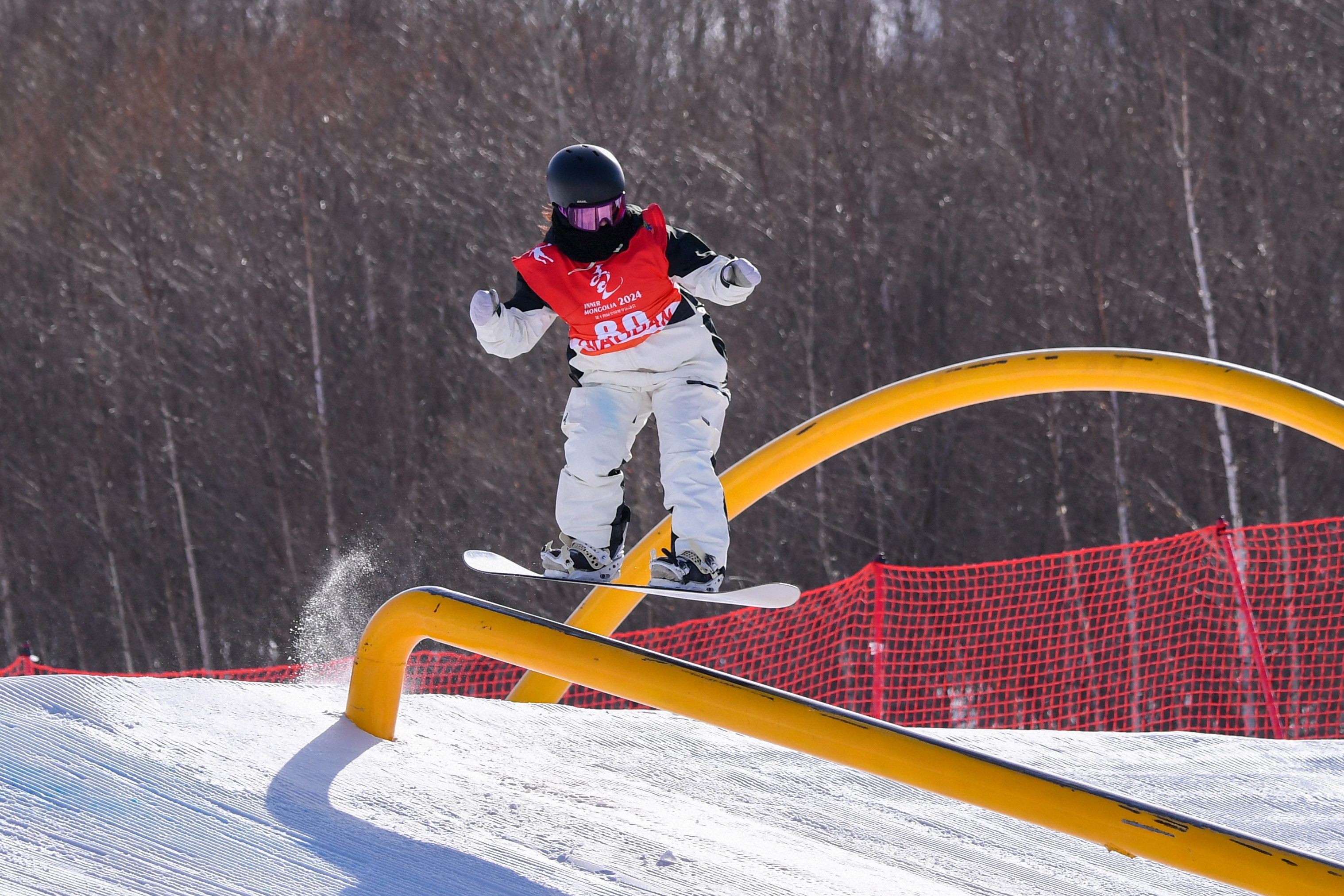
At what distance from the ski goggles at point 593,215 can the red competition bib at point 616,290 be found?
0.09 metres

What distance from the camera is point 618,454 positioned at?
12.6ft

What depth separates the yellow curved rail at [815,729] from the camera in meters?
2.63

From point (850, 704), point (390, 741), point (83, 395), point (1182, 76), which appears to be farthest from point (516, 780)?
point (83, 395)

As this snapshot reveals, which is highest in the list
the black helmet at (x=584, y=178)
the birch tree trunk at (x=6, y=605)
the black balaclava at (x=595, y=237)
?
the black helmet at (x=584, y=178)

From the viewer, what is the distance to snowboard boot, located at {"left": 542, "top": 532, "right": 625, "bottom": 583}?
3.85 meters

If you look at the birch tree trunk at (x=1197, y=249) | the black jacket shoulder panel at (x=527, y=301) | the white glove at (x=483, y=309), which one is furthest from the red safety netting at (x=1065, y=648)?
the white glove at (x=483, y=309)

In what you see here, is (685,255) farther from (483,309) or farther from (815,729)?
(815,729)

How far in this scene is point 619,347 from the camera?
3.78m

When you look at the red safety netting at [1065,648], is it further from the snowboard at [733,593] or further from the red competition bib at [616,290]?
the red competition bib at [616,290]

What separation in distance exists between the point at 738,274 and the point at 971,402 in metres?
1.99

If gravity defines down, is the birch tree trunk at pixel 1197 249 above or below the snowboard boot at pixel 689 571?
above

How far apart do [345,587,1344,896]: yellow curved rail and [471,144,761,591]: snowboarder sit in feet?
1.26

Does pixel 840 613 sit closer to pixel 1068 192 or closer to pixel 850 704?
pixel 850 704

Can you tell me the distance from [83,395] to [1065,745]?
62.9ft
